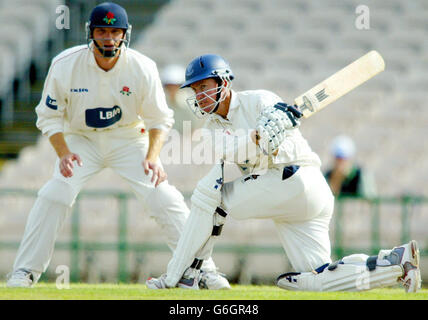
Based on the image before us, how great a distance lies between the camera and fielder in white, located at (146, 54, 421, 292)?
469 centimetres

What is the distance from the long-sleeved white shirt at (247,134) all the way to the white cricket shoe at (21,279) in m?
1.48

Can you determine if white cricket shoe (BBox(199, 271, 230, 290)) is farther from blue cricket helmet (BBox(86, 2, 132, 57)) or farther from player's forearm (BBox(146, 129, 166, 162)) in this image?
blue cricket helmet (BBox(86, 2, 132, 57))

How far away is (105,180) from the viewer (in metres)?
10.1

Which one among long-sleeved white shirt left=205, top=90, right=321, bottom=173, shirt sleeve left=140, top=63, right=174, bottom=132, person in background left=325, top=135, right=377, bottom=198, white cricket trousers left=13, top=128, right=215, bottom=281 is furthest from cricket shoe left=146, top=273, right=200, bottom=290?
person in background left=325, top=135, right=377, bottom=198

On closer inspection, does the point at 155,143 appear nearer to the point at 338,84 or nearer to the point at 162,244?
the point at 338,84

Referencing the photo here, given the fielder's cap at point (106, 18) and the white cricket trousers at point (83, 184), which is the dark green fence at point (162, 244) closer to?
the white cricket trousers at point (83, 184)

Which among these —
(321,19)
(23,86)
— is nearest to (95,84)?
(23,86)

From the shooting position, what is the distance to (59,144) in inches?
212

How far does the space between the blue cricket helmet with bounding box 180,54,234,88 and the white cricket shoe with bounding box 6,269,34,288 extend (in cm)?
158

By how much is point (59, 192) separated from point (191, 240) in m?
1.01

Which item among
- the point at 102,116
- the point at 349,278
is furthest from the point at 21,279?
the point at 349,278

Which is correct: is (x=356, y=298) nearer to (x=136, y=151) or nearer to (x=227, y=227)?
(x=136, y=151)

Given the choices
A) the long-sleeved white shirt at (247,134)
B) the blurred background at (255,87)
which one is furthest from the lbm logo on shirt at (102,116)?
the blurred background at (255,87)

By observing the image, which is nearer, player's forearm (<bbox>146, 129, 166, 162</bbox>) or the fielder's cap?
the fielder's cap
